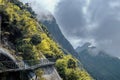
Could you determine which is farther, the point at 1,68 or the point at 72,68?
the point at 72,68

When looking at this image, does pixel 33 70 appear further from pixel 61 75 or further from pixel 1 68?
pixel 61 75

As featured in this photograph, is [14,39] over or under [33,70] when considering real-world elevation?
over

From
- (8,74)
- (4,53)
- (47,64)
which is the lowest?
(8,74)

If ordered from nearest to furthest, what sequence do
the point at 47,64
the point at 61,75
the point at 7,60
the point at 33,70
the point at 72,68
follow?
the point at 7,60 → the point at 33,70 → the point at 47,64 → the point at 61,75 → the point at 72,68

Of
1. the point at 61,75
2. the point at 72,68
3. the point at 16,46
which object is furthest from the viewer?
the point at 72,68

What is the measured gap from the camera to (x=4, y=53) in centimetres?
6362

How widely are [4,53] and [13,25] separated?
54.4 feet

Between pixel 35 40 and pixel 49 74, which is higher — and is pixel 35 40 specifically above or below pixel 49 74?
above

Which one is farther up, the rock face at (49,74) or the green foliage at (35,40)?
the green foliage at (35,40)

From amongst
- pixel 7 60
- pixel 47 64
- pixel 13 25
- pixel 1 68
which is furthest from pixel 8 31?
pixel 1 68

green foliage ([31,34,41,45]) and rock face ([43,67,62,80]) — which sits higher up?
green foliage ([31,34,41,45])

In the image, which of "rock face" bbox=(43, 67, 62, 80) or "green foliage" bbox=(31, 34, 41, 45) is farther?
"green foliage" bbox=(31, 34, 41, 45)

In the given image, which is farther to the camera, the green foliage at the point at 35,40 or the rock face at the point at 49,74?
the green foliage at the point at 35,40

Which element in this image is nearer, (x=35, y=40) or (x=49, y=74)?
(x=49, y=74)
